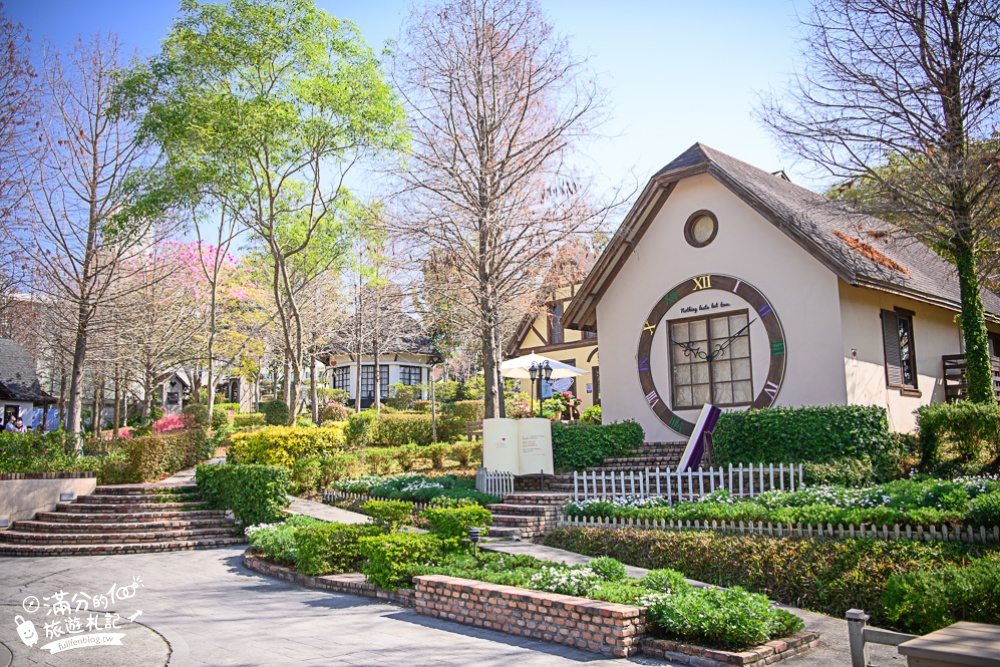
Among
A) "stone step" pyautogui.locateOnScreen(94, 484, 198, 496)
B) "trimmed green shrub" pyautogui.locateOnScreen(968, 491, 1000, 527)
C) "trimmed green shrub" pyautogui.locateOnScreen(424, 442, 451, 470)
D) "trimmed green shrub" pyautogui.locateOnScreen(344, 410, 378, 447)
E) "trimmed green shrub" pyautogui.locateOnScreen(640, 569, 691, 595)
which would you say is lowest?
"trimmed green shrub" pyautogui.locateOnScreen(640, 569, 691, 595)

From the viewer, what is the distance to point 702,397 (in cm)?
1755

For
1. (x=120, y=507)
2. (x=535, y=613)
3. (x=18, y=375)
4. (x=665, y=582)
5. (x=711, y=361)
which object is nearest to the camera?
(x=535, y=613)

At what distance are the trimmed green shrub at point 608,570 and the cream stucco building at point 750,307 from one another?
837cm

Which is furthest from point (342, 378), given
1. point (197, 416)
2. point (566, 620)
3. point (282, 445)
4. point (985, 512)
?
point (985, 512)

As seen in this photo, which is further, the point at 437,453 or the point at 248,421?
the point at 248,421

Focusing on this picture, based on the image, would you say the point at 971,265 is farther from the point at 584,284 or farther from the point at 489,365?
the point at 489,365

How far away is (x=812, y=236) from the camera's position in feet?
50.5

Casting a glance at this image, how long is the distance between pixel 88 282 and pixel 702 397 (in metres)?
15.8

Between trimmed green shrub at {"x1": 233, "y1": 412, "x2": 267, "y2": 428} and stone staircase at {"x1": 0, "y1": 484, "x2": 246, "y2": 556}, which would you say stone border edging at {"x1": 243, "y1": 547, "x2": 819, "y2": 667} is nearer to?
stone staircase at {"x1": 0, "y1": 484, "x2": 246, "y2": 556}

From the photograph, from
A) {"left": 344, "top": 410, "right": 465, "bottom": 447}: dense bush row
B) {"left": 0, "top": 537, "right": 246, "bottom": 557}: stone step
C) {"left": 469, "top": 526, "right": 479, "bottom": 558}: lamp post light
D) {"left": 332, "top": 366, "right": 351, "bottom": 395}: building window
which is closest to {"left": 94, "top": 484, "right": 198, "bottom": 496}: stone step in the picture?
{"left": 0, "top": 537, "right": 246, "bottom": 557}: stone step

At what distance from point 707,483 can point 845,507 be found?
3.93 metres

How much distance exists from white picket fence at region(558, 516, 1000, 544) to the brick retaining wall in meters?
3.53

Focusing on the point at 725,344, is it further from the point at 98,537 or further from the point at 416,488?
the point at 98,537

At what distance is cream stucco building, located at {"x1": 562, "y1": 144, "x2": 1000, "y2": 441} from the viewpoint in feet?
Answer: 52.1
